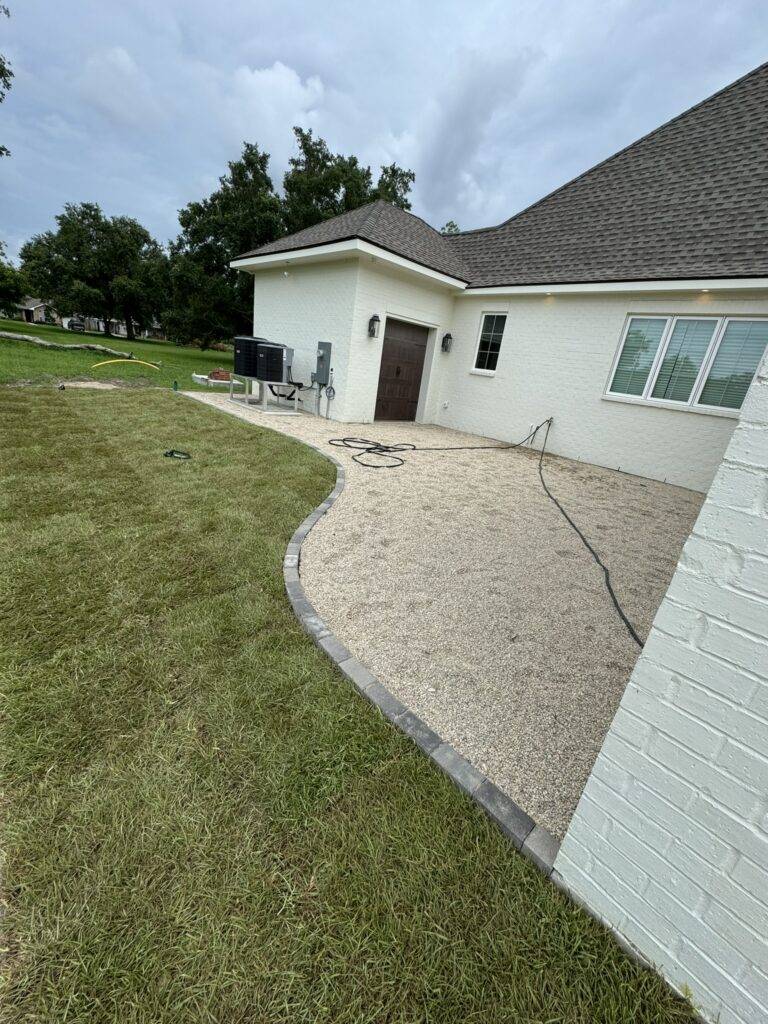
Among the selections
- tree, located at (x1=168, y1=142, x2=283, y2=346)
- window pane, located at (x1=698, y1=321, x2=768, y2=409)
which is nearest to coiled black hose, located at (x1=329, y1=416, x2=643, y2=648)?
window pane, located at (x1=698, y1=321, x2=768, y2=409)

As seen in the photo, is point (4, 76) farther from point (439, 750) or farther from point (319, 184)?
point (439, 750)

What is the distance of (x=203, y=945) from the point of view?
42.1 inches

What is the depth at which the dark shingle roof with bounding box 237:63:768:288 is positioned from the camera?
665cm

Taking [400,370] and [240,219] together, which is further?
[240,219]

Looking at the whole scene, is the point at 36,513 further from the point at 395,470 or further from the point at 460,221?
the point at 460,221

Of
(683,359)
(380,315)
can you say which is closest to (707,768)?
(683,359)

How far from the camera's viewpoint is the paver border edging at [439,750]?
136 centimetres

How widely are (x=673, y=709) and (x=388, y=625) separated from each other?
1.66 metres

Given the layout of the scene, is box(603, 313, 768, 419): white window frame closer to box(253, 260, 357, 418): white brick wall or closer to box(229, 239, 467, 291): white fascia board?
box(229, 239, 467, 291): white fascia board

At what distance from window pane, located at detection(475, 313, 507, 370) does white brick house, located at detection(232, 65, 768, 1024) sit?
0.19ft

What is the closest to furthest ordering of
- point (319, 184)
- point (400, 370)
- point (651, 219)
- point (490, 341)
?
point (651, 219) < point (490, 341) < point (400, 370) < point (319, 184)

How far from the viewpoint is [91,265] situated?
3019 cm

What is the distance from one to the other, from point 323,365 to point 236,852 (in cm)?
908

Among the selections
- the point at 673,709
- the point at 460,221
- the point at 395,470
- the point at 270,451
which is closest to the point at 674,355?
the point at 395,470
